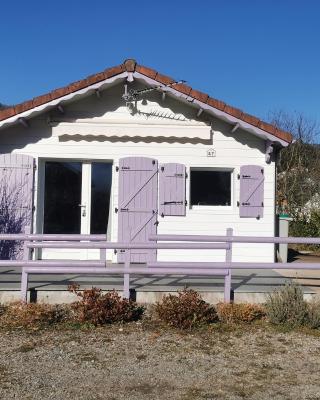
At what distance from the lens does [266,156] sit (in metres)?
10.5

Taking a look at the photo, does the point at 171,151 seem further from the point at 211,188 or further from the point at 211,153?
the point at 211,188

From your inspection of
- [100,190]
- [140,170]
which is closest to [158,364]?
[140,170]

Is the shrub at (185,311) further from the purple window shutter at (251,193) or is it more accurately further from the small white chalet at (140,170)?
the purple window shutter at (251,193)

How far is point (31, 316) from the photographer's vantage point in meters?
6.66

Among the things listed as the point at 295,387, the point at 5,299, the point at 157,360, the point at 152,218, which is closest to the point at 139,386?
the point at 157,360

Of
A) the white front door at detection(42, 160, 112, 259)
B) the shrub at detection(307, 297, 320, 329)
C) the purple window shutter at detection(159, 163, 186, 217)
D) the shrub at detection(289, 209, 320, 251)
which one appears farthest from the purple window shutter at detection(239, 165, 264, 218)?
the shrub at detection(289, 209, 320, 251)

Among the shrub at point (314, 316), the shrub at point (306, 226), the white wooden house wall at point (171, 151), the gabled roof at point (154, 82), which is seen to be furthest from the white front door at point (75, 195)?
the shrub at point (306, 226)

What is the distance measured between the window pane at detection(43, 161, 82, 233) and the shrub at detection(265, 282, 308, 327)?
5135mm

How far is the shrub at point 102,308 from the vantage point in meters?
6.66

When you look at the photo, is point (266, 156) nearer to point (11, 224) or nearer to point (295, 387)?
point (11, 224)

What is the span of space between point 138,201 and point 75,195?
55.8 inches

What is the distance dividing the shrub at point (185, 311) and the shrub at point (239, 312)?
14cm

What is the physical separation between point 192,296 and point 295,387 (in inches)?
91.9

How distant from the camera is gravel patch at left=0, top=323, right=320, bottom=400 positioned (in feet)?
14.9
